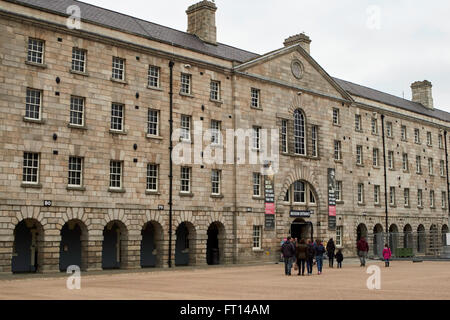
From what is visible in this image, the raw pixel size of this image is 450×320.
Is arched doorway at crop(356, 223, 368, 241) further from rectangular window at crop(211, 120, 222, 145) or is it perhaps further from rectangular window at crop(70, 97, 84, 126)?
rectangular window at crop(70, 97, 84, 126)

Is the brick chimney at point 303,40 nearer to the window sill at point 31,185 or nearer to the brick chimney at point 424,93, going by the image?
the brick chimney at point 424,93

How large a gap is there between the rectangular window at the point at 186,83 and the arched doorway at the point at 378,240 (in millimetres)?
24024

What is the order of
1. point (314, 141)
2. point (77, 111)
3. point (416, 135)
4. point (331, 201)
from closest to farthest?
point (77, 111) → point (314, 141) → point (331, 201) → point (416, 135)

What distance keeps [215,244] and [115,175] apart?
36.2ft

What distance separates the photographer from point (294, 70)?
45500 millimetres

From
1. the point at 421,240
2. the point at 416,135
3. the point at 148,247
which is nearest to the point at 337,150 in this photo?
the point at 416,135

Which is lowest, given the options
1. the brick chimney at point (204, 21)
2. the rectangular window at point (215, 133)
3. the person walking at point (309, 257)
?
the person walking at point (309, 257)

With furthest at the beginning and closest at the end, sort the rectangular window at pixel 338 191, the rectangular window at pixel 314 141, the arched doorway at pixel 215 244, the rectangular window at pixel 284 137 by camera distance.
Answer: the rectangular window at pixel 338 191 < the rectangular window at pixel 314 141 < the rectangular window at pixel 284 137 < the arched doorway at pixel 215 244

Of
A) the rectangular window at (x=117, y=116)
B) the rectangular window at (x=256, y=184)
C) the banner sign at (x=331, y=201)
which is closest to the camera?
the rectangular window at (x=117, y=116)

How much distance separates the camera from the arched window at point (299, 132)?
1767 inches

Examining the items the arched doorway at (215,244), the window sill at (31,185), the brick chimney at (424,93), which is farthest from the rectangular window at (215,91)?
the brick chimney at (424,93)

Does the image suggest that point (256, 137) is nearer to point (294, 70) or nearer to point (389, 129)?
point (294, 70)

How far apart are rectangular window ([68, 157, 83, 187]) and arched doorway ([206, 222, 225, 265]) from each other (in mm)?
10836

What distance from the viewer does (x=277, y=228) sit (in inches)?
1666
